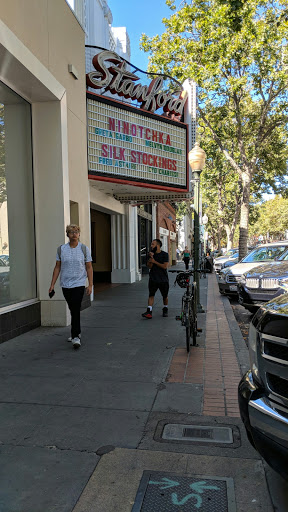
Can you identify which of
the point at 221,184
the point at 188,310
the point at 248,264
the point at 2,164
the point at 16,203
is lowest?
the point at 188,310

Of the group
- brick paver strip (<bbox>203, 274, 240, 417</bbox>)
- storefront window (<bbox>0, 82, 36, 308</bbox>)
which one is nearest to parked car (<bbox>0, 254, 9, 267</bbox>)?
storefront window (<bbox>0, 82, 36, 308</bbox>)

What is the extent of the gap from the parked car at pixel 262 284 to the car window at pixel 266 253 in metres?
2.26

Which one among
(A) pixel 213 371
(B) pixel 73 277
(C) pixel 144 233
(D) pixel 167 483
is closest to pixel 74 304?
(B) pixel 73 277

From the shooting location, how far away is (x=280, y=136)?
65.0 feet

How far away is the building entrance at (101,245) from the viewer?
1534 centimetres

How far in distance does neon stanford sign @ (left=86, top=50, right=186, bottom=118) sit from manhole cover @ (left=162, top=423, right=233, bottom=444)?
8431 millimetres

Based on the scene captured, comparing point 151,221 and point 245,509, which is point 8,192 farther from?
point 151,221

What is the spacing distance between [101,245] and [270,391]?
1365 cm

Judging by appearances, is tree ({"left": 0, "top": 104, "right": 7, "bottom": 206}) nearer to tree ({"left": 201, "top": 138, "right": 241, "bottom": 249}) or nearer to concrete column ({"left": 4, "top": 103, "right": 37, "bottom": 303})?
concrete column ({"left": 4, "top": 103, "right": 37, "bottom": 303})

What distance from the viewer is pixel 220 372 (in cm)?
456

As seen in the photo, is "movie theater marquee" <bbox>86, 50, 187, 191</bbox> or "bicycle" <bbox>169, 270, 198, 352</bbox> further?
"movie theater marquee" <bbox>86, 50, 187, 191</bbox>

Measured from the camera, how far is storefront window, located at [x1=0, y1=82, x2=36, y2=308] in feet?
20.2

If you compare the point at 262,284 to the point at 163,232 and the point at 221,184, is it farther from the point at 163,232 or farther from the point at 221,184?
the point at 221,184

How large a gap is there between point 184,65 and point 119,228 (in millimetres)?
6911
